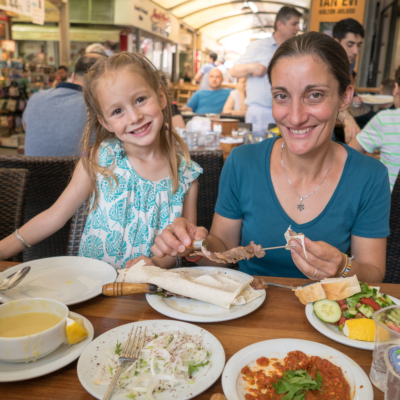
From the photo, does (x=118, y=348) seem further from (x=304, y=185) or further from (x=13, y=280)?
(x=304, y=185)

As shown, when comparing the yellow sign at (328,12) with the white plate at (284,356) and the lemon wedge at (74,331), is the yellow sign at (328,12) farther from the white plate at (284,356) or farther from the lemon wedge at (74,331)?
the lemon wedge at (74,331)

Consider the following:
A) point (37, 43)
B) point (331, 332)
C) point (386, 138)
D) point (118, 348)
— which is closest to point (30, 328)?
point (118, 348)

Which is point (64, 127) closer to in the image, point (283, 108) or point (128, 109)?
point (128, 109)

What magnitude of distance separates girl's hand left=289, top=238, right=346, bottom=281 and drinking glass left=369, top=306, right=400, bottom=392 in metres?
0.35

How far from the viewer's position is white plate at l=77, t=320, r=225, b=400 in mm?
739

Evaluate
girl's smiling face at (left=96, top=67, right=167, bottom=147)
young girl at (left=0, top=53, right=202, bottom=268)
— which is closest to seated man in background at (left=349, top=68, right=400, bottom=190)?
young girl at (left=0, top=53, right=202, bottom=268)

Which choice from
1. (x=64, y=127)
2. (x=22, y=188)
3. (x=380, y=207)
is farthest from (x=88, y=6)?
(x=380, y=207)

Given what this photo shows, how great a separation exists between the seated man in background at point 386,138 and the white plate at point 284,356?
8.05 feet

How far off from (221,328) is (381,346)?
0.39 meters

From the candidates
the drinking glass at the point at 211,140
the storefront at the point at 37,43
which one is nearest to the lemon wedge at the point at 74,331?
the drinking glass at the point at 211,140

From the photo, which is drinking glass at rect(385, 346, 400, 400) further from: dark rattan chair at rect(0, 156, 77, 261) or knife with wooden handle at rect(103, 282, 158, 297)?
dark rattan chair at rect(0, 156, 77, 261)

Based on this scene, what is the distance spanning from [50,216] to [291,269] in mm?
1077

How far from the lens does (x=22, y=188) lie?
6.00ft

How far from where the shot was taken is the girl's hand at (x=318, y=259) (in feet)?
3.66
